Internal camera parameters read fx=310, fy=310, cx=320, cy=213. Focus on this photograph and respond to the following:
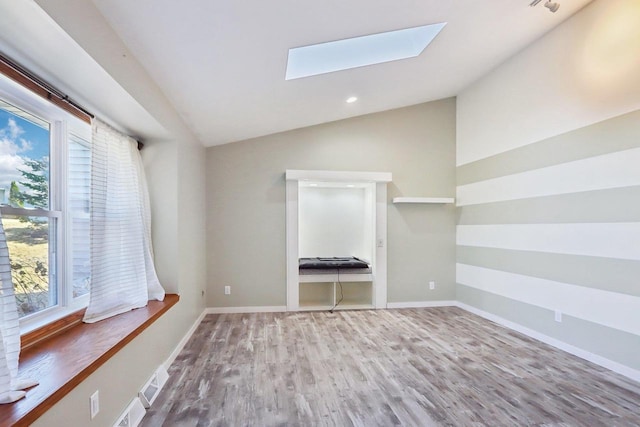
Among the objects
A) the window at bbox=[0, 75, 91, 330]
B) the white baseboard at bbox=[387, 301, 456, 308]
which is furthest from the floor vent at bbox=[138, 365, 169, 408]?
the white baseboard at bbox=[387, 301, 456, 308]

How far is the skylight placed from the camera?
302 centimetres

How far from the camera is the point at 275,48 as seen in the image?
2.39 m

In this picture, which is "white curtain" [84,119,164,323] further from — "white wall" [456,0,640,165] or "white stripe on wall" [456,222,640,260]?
"white wall" [456,0,640,165]

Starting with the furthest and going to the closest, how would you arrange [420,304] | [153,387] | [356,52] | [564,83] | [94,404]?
[420,304] < [564,83] < [356,52] < [153,387] < [94,404]

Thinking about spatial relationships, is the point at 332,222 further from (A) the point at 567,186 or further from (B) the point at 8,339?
(B) the point at 8,339

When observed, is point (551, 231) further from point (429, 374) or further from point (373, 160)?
point (373, 160)

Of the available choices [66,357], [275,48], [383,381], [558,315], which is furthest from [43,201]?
[558,315]

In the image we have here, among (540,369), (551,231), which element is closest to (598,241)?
(551,231)

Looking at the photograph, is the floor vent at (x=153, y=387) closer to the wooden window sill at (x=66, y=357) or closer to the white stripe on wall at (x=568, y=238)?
the wooden window sill at (x=66, y=357)

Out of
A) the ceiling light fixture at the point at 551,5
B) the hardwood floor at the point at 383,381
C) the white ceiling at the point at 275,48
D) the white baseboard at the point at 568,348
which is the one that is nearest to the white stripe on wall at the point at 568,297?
the white baseboard at the point at 568,348

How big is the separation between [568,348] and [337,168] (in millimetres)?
3404

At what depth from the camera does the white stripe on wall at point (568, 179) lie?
2664mm

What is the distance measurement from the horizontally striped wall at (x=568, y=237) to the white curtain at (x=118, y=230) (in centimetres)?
395

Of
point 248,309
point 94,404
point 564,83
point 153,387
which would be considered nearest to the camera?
point 94,404
